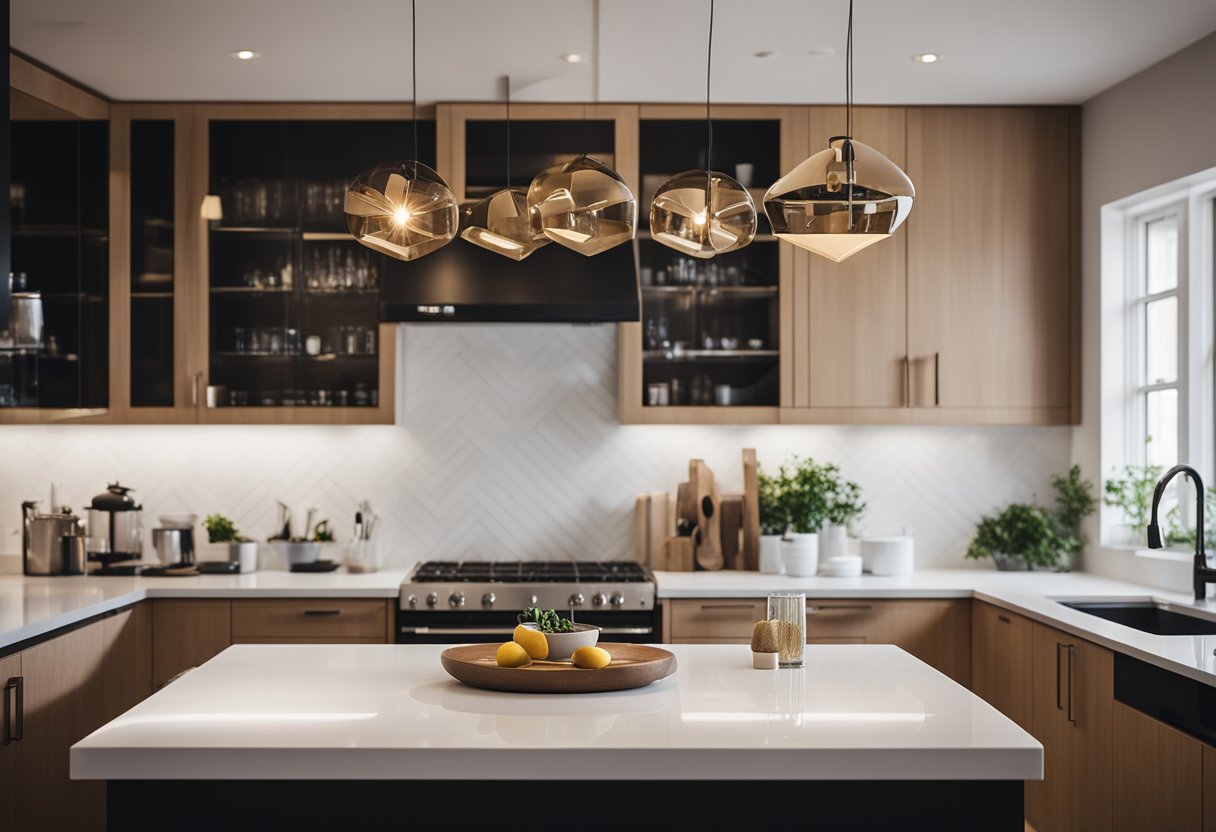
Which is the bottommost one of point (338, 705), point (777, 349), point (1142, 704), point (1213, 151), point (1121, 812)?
point (1121, 812)

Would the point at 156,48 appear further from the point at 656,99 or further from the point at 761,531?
the point at 761,531

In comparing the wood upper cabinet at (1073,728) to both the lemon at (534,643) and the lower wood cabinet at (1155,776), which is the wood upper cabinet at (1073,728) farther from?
the lemon at (534,643)

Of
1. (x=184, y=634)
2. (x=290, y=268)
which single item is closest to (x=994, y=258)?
(x=290, y=268)

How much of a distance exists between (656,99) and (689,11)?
1031mm

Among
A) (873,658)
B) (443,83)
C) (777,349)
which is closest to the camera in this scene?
(873,658)

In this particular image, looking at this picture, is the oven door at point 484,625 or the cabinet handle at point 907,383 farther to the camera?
the cabinet handle at point 907,383

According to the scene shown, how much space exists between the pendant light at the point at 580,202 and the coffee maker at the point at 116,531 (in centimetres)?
287

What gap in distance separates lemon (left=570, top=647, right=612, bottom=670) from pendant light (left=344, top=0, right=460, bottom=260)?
3.31ft

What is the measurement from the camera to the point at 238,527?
17.0ft

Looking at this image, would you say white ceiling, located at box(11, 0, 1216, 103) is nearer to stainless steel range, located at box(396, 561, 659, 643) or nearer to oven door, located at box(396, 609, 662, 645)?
stainless steel range, located at box(396, 561, 659, 643)

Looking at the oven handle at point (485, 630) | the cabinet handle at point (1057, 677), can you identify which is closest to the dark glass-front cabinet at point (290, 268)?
the oven handle at point (485, 630)

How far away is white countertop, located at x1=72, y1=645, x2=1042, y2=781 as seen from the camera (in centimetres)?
212

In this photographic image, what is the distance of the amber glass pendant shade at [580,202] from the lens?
8.66 ft

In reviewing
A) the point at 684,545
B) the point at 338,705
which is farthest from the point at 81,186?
the point at 338,705
